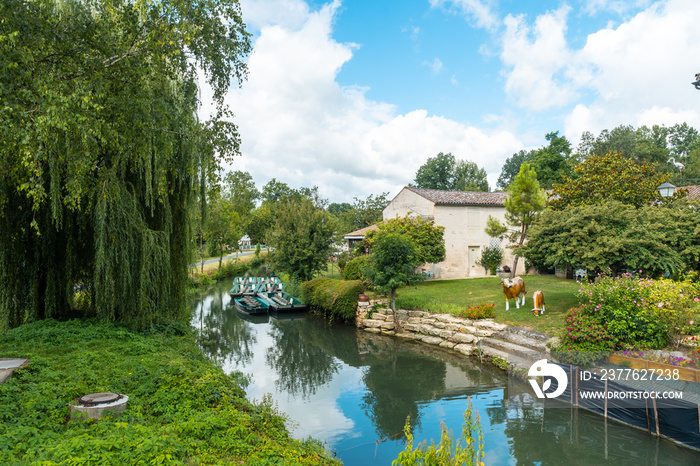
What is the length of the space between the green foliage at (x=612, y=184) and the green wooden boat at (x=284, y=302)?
1418 centimetres

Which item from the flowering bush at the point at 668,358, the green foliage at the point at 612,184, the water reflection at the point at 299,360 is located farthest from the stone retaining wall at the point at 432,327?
the green foliage at the point at 612,184

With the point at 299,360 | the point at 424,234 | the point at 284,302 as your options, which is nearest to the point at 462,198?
the point at 424,234

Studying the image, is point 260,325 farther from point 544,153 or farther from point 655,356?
point 544,153

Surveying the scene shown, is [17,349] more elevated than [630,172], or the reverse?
[630,172]

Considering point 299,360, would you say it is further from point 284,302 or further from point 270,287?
point 270,287

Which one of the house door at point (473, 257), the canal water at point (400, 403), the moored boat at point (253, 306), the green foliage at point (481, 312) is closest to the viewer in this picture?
the canal water at point (400, 403)

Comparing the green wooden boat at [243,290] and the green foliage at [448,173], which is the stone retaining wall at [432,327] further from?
the green foliage at [448,173]

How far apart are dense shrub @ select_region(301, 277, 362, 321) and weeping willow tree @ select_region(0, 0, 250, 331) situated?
8727 mm

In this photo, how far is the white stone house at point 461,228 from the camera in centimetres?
2520

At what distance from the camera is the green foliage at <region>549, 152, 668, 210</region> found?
18.1 metres

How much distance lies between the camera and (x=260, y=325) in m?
19.6

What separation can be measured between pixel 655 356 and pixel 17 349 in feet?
41.4

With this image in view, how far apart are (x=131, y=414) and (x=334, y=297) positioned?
14.3 metres

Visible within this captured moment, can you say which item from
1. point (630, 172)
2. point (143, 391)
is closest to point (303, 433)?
point (143, 391)
